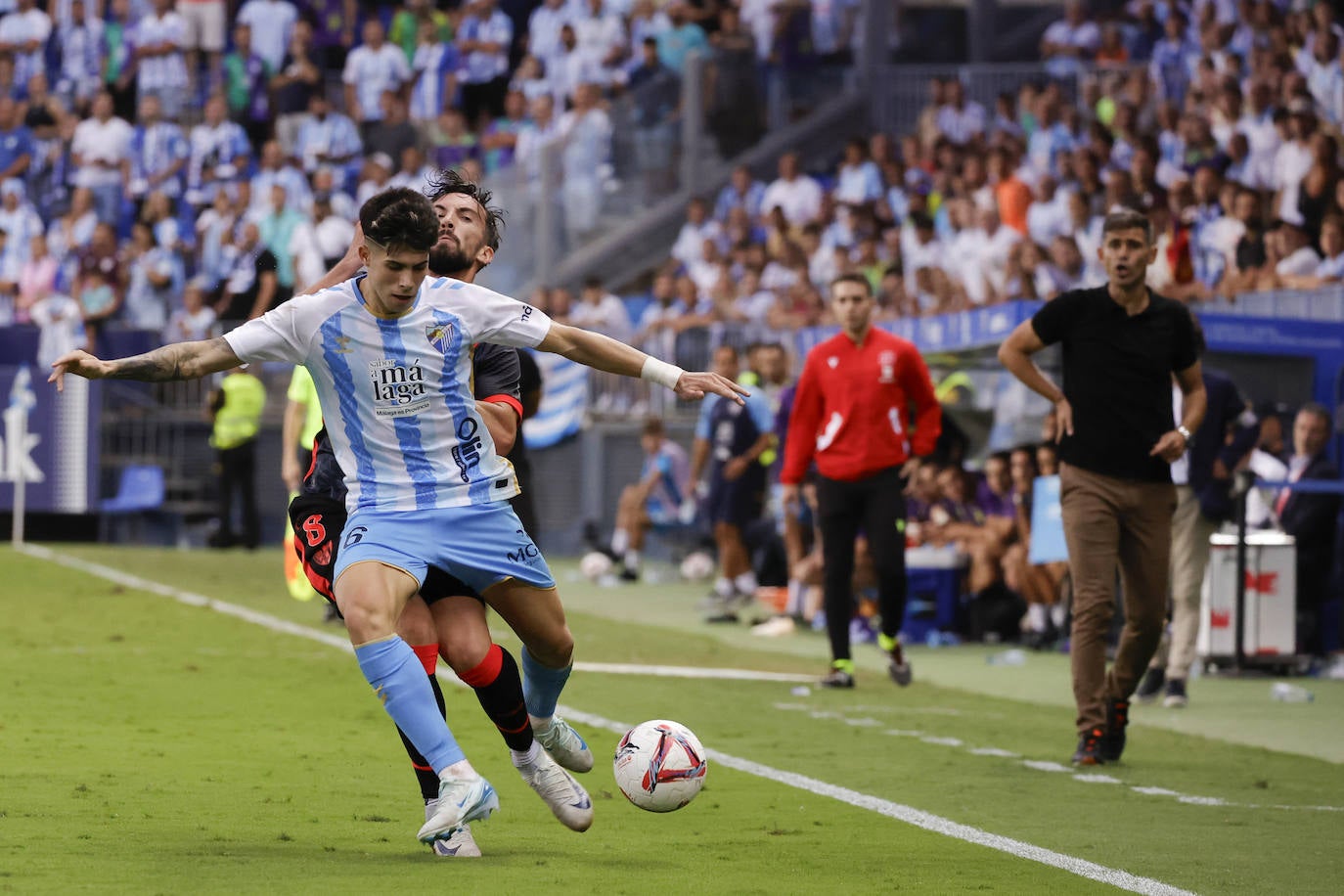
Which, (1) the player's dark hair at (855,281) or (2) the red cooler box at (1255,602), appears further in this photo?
(2) the red cooler box at (1255,602)

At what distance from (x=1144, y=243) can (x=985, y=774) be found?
2.32 m

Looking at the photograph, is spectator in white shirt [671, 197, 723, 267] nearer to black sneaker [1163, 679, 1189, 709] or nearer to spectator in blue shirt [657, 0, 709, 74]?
spectator in blue shirt [657, 0, 709, 74]

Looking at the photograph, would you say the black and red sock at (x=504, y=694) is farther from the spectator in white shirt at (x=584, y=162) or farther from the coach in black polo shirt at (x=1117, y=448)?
the spectator in white shirt at (x=584, y=162)

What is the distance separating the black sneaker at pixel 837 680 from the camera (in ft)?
39.5

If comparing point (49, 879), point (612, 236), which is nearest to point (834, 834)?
point (49, 879)

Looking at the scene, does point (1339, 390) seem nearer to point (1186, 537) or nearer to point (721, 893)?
point (1186, 537)

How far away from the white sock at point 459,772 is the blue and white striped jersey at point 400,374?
82 cm

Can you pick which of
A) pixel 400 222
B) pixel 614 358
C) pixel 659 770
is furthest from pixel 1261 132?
pixel 400 222

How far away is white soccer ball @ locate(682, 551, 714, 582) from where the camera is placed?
20438mm

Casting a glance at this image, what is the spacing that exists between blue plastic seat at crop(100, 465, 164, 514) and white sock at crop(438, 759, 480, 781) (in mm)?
17911

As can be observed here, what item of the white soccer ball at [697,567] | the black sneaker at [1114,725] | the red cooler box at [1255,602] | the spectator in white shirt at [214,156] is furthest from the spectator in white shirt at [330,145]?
the black sneaker at [1114,725]

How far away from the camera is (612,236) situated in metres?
26.2

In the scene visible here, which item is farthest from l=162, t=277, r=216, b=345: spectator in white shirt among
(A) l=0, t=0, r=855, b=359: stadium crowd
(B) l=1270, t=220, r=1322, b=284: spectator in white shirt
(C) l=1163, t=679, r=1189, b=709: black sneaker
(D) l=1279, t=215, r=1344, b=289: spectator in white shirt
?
(C) l=1163, t=679, r=1189, b=709: black sneaker

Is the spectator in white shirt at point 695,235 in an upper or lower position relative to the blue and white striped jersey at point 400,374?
upper
